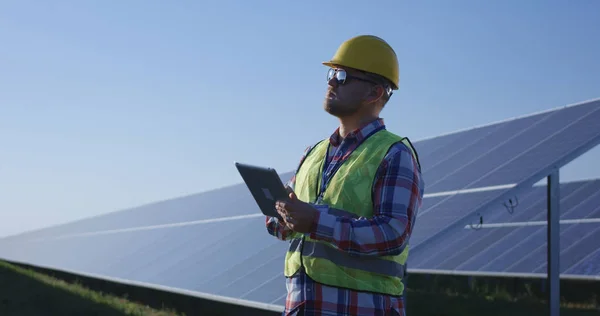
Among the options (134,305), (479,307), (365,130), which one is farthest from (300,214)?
(134,305)

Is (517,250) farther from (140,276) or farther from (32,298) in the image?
(32,298)

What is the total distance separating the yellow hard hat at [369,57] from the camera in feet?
10.6

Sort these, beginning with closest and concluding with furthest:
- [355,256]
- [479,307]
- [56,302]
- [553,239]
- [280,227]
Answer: [355,256] < [280,227] < [553,239] < [479,307] < [56,302]

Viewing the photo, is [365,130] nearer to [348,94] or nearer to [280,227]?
[348,94]

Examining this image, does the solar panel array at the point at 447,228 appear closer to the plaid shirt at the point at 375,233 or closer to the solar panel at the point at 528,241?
the solar panel at the point at 528,241

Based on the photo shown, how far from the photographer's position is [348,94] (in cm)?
320

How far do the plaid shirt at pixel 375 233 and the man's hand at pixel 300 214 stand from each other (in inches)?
0.9

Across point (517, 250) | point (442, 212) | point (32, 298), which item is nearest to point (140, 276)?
point (32, 298)

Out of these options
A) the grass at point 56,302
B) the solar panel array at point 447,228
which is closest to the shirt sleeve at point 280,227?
the solar panel array at point 447,228

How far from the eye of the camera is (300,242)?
3.16 metres

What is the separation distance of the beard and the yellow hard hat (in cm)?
14

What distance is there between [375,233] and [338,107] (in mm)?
533

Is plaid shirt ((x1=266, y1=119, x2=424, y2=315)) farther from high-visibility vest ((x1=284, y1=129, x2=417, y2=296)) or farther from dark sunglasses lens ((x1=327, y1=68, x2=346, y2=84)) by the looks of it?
dark sunglasses lens ((x1=327, y1=68, x2=346, y2=84))

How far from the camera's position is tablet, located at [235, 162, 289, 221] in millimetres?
2980
